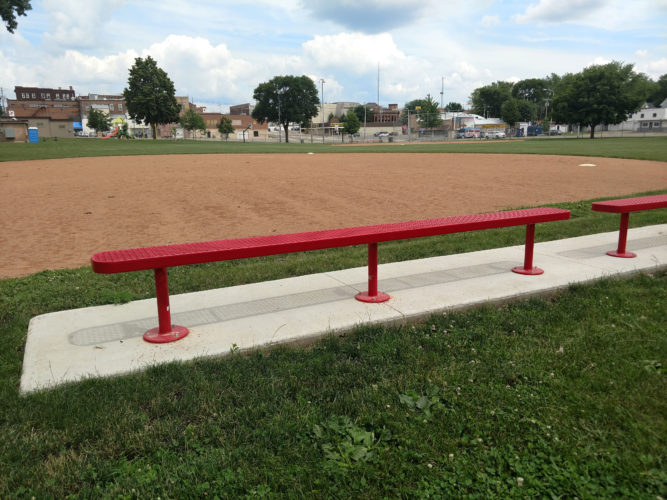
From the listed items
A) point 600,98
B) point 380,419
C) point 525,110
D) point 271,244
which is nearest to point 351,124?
point 600,98

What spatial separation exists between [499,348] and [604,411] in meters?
0.88

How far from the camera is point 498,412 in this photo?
2.81 metres

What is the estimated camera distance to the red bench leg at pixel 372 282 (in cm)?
457

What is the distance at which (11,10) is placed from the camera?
3225cm

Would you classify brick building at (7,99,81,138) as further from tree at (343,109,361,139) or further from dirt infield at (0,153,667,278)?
dirt infield at (0,153,667,278)

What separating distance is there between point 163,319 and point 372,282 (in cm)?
180

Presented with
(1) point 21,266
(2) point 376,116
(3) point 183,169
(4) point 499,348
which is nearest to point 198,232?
(1) point 21,266

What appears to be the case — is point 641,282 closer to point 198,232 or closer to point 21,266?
point 198,232

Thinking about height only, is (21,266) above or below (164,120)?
below

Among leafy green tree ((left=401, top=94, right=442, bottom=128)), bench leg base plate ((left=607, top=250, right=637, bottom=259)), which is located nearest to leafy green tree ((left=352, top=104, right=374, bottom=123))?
leafy green tree ((left=401, top=94, right=442, bottom=128))

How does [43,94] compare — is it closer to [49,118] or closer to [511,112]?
[49,118]

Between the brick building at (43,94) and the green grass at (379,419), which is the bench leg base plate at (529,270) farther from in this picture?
the brick building at (43,94)

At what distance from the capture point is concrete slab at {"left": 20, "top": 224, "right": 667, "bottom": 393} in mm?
3562

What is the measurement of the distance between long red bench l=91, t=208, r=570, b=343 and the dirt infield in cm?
356
